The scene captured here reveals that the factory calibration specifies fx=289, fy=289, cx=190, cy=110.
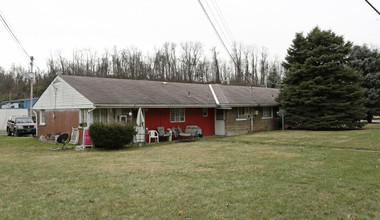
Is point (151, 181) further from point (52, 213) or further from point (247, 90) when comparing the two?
point (247, 90)

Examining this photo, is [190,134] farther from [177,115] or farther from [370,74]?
[370,74]

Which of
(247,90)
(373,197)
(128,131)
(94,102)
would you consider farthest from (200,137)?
(373,197)

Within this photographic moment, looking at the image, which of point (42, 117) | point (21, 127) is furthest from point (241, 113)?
point (21, 127)

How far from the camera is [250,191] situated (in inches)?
240

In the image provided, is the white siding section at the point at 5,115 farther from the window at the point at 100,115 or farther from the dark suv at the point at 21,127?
the window at the point at 100,115

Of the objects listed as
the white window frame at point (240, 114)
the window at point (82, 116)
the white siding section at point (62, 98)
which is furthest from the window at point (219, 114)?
the white siding section at point (62, 98)

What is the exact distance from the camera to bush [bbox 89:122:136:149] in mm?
14383

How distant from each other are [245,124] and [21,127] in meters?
18.9

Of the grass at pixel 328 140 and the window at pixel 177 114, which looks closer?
the grass at pixel 328 140

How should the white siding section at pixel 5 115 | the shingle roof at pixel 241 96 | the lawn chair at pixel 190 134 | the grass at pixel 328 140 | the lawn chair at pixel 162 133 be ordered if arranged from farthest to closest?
1. the white siding section at pixel 5 115
2. the shingle roof at pixel 241 96
3. the lawn chair at pixel 190 134
4. the lawn chair at pixel 162 133
5. the grass at pixel 328 140

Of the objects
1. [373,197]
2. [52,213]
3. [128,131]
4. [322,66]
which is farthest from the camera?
[322,66]

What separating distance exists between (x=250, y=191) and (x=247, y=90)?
2287 centimetres

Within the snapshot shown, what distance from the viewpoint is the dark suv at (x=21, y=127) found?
24594 mm

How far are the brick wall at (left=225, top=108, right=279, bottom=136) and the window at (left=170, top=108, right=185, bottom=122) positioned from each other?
12.4ft
